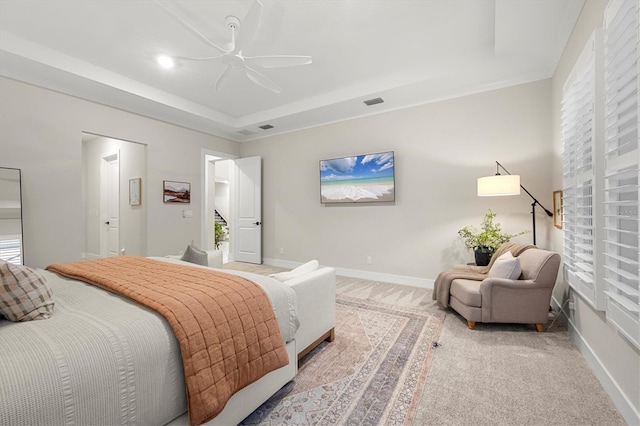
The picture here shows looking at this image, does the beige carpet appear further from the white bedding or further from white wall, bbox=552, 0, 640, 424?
the white bedding

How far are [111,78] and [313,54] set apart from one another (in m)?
2.68

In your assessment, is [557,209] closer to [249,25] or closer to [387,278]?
[387,278]

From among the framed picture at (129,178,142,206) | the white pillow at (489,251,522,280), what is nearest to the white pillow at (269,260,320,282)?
the white pillow at (489,251,522,280)

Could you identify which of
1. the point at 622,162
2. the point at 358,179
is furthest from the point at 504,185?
the point at 358,179

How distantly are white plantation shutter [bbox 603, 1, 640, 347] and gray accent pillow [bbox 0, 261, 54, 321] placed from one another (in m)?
2.76

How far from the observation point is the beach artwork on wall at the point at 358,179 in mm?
4273

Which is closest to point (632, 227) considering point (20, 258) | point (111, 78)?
point (111, 78)

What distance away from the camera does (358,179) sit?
4.53 metres

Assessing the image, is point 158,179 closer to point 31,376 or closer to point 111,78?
point 111,78

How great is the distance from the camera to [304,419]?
152 cm

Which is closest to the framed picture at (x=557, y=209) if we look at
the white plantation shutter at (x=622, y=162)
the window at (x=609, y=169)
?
the window at (x=609, y=169)

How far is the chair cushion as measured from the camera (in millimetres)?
2551

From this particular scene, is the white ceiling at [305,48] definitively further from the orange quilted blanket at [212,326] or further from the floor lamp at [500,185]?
the orange quilted blanket at [212,326]

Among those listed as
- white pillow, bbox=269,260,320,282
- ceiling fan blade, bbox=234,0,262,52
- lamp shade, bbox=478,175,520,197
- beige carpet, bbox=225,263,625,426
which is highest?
ceiling fan blade, bbox=234,0,262,52
